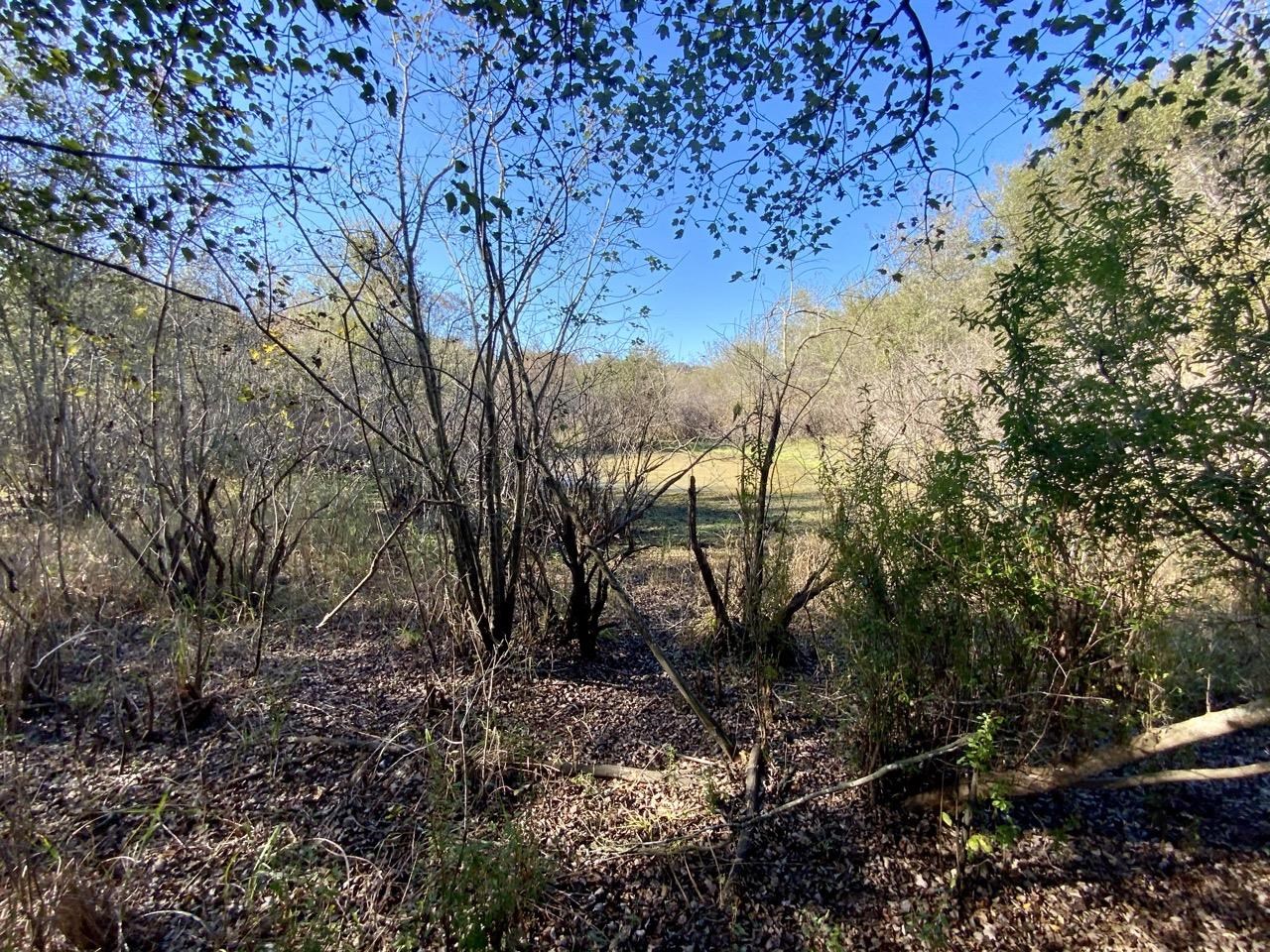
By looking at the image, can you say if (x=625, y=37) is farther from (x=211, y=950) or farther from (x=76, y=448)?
(x=76, y=448)

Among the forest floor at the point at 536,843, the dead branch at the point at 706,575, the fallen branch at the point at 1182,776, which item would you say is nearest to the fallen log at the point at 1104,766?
the fallen branch at the point at 1182,776

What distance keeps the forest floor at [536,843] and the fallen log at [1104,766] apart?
0.17 m

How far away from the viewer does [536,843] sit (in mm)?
1920

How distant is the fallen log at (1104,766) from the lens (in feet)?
5.57

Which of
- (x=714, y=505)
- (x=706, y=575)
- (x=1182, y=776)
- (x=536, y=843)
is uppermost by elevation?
(x=714, y=505)

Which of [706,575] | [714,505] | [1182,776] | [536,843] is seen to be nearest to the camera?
[1182,776]

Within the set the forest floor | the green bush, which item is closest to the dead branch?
the forest floor

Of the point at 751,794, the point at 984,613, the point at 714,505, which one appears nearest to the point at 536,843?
the point at 751,794

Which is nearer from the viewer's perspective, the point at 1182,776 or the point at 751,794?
the point at 1182,776

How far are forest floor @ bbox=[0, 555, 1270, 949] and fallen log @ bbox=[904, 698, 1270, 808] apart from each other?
17 cm

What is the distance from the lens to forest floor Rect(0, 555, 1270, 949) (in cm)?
169

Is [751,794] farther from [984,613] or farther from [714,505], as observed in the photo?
[714,505]

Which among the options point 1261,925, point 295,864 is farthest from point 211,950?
point 1261,925

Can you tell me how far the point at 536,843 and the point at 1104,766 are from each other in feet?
6.43
